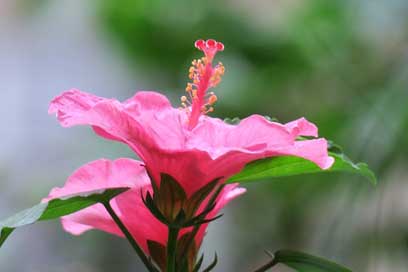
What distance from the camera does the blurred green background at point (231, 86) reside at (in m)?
1.50

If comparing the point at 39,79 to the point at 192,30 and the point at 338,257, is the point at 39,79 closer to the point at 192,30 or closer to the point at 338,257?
the point at 192,30

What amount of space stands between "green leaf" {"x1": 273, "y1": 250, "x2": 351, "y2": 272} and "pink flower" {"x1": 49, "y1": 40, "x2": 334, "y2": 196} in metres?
0.07

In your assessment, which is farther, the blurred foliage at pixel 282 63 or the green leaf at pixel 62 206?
Answer: the blurred foliage at pixel 282 63

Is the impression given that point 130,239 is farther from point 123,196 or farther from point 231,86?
point 231,86

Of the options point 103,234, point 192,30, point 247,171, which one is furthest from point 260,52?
point 247,171

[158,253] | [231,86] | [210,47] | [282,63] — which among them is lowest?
[158,253]

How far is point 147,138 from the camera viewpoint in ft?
1.15

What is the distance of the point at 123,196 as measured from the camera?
0.41 m

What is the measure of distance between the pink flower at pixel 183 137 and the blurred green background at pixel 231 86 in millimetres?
883

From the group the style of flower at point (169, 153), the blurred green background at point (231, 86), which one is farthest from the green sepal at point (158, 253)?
the blurred green background at point (231, 86)

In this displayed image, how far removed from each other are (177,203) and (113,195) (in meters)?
0.04

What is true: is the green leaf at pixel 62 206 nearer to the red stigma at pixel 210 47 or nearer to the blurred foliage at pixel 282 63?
the red stigma at pixel 210 47

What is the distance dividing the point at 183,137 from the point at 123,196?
82 millimetres

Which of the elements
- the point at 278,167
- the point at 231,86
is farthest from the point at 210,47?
the point at 231,86
